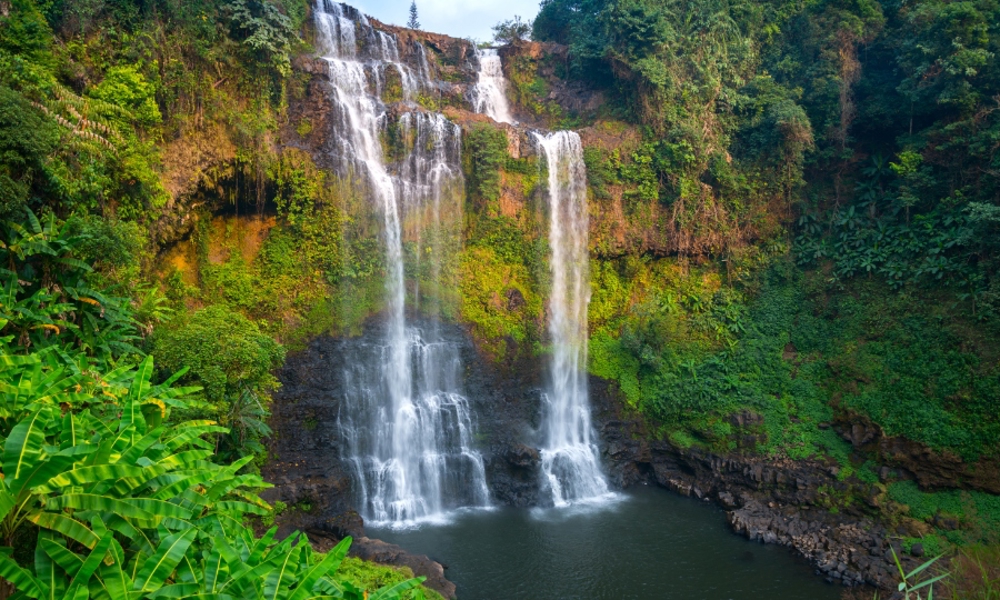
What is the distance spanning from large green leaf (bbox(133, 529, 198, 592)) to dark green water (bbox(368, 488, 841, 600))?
9364 millimetres

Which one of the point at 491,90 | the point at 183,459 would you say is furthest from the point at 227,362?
the point at 491,90

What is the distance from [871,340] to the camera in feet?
59.8

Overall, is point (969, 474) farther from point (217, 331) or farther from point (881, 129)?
point (217, 331)

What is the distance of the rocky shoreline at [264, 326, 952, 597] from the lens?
14016 millimetres

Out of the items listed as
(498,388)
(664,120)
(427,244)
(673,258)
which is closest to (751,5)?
(664,120)

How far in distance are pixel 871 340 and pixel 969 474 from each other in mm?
4505

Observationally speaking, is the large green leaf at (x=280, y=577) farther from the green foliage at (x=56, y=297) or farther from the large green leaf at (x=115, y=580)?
the green foliage at (x=56, y=297)

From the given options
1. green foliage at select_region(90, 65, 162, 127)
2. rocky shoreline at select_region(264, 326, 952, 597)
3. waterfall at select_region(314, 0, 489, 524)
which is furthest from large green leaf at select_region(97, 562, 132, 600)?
green foliage at select_region(90, 65, 162, 127)

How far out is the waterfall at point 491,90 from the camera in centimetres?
2400

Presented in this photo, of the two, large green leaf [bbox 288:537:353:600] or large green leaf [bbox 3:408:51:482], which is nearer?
large green leaf [bbox 3:408:51:482]

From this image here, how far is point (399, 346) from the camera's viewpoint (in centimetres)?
1828

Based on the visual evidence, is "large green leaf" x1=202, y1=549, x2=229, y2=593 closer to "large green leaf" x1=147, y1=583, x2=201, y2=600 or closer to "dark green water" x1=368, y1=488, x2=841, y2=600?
"large green leaf" x1=147, y1=583, x2=201, y2=600

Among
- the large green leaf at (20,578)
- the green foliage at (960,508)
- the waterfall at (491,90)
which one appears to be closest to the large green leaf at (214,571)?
the large green leaf at (20,578)

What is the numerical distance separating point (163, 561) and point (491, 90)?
2317 centimetres
